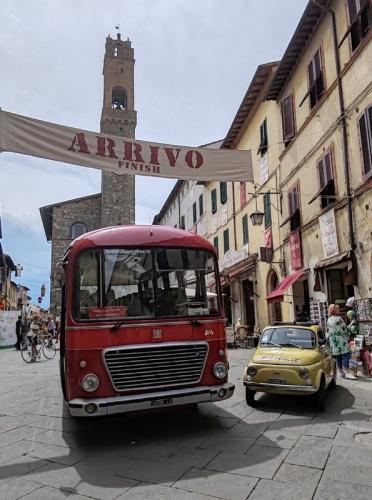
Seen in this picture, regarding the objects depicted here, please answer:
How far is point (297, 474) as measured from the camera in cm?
431

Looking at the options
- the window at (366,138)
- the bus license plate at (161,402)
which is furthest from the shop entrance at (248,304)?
the bus license plate at (161,402)

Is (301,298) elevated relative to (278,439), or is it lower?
elevated

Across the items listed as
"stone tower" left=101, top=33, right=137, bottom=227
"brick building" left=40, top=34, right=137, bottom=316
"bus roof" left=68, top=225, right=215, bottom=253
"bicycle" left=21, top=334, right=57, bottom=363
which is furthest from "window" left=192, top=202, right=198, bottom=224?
"bus roof" left=68, top=225, right=215, bottom=253

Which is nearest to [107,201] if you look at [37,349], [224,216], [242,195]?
[224,216]

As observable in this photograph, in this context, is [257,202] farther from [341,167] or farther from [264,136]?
[341,167]

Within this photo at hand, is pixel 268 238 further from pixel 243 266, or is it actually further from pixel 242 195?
pixel 242 195

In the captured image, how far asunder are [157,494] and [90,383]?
1.74 metres

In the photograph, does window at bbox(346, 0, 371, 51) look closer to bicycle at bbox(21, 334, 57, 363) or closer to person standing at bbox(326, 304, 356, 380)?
person standing at bbox(326, 304, 356, 380)

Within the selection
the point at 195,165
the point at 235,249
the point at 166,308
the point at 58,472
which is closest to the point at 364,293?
the point at 195,165

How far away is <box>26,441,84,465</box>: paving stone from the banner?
462 cm

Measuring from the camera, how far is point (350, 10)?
11.7m

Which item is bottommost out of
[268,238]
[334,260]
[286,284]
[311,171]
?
[286,284]

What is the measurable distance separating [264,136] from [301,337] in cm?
1303

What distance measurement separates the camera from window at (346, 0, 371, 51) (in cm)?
1086
